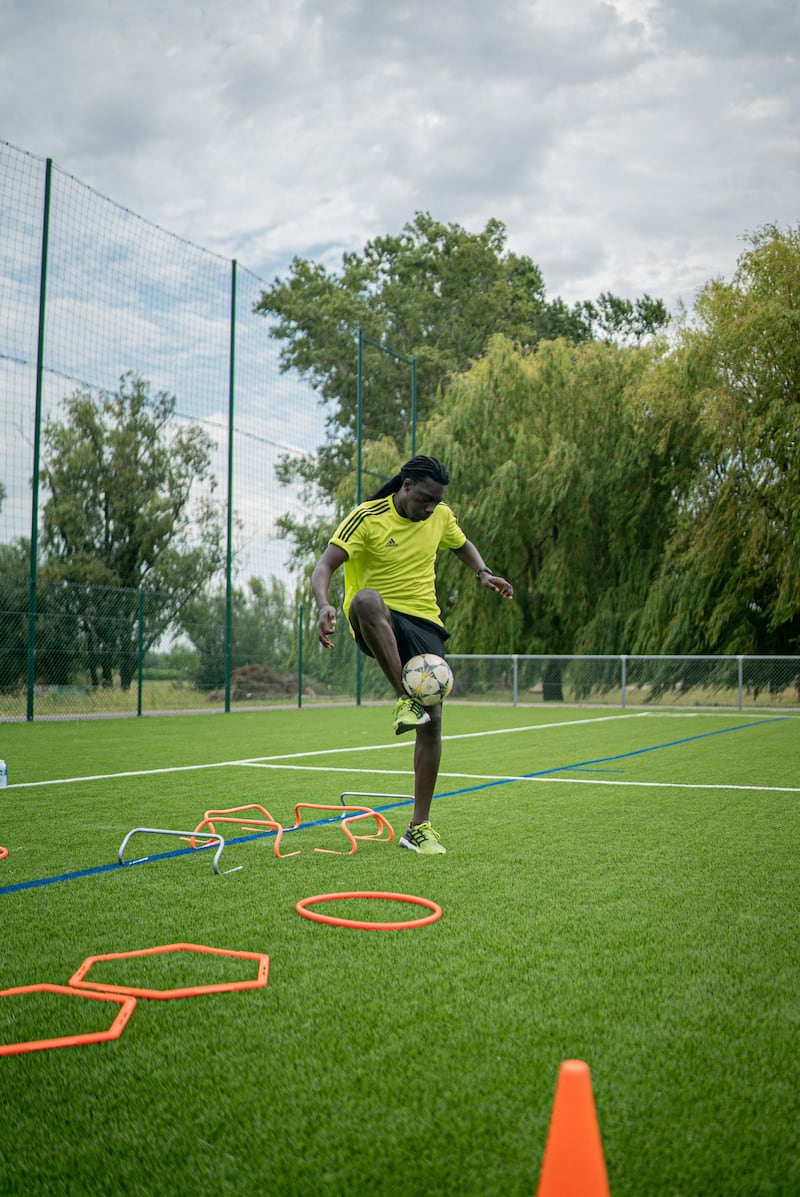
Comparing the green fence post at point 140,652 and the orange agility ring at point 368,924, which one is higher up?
the green fence post at point 140,652

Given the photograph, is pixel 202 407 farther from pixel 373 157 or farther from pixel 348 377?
pixel 348 377

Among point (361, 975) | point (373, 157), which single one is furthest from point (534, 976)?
point (373, 157)

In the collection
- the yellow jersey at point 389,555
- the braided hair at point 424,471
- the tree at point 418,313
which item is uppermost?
the tree at point 418,313

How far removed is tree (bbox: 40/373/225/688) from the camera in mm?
29672

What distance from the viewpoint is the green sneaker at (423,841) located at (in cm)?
458

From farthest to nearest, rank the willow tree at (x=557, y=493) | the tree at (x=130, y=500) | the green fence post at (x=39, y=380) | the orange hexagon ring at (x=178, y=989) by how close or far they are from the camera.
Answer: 1. the tree at (x=130, y=500)
2. the willow tree at (x=557, y=493)
3. the green fence post at (x=39, y=380)
4. the orange hexagon ring at (x=178, y=989)

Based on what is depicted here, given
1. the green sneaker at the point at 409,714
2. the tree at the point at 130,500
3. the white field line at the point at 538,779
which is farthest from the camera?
the tree at the point at 130,500

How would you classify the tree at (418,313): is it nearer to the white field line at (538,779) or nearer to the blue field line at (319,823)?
the blue field line at (319,823)

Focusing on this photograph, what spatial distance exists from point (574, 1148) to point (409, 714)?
3.15 m

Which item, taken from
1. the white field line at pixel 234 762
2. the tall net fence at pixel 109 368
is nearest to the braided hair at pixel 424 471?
the white field line at pixel 234 762

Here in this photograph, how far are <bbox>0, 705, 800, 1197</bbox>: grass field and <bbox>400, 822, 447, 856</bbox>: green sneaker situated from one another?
0.27 feet

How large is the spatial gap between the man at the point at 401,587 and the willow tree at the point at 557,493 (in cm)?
1909

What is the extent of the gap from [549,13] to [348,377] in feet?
76.0

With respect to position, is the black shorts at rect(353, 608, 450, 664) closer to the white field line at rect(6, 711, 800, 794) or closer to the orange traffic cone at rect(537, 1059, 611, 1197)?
the white field line at rect(6, 711, 800, 794)
